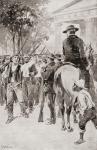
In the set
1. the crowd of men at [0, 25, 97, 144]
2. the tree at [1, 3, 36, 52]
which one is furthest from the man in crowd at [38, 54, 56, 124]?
the tree at [1, 3, 36, 52]

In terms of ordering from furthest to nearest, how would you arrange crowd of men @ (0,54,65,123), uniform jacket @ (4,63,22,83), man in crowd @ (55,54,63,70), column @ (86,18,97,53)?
uniform jacket @ (4,63,22,83)
crowd of men @ (0,54,65,123)
man in crowd @ (55,54,63,70)
column @ (86,18,97,53)

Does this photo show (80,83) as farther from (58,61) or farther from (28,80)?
(28,80)

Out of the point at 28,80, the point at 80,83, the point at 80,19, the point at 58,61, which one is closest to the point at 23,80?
the point at 28,80

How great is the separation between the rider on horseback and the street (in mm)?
299

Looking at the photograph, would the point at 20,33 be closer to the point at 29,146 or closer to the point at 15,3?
the point at 15,3

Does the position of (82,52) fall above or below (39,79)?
above

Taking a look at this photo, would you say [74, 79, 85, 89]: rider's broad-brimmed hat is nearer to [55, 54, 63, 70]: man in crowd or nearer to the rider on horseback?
the rider on horseback

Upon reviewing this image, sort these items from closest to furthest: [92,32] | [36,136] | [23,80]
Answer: [92,32] < [36,136] < [23,80]

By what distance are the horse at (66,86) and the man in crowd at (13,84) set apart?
30cm

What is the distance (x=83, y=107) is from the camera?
2.32 m

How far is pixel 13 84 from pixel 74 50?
0.57 m

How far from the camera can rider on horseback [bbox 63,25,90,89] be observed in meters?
2.30

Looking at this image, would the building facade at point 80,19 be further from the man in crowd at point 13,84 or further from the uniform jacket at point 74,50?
the man in crowd at point 13,84

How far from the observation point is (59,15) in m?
2.46
